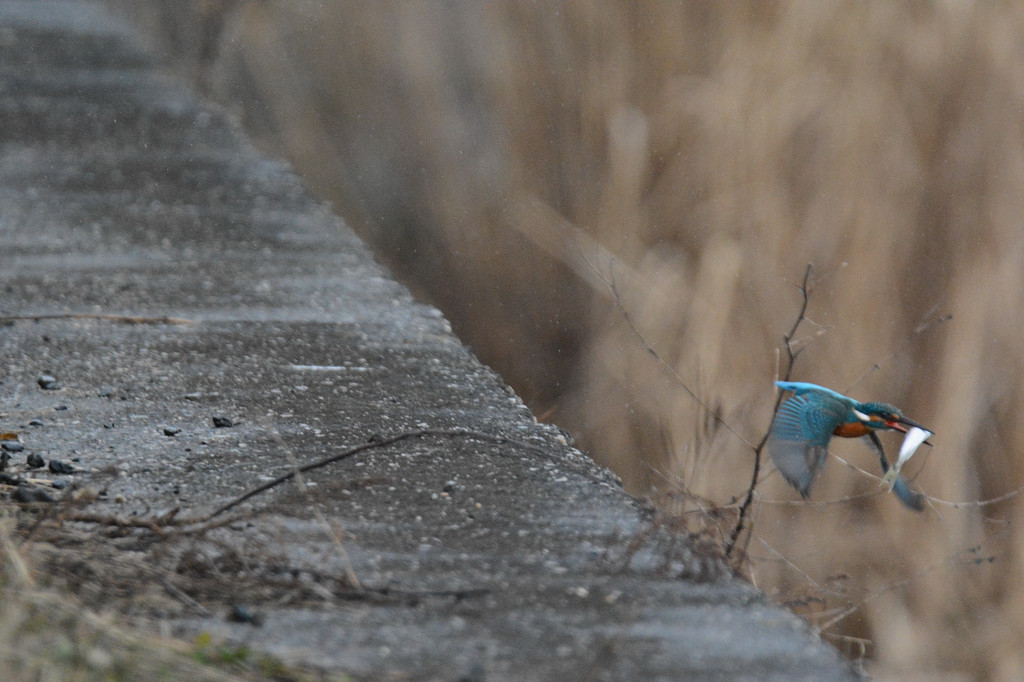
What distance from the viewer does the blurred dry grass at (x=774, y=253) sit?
2471 mm

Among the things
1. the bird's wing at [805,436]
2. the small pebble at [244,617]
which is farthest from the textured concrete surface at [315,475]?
the bird's wing at [805,436]

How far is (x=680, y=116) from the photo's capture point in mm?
2863

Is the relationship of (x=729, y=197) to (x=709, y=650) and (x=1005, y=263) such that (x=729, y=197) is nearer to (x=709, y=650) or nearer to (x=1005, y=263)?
(x=1005, y=263)

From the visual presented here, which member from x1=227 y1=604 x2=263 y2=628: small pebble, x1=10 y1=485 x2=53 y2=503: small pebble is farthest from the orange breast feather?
x1=10 y1=485 x2=53 y2=503: small pebble

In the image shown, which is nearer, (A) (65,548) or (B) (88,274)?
(A) (65,548)

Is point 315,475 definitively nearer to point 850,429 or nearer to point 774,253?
point 850,429

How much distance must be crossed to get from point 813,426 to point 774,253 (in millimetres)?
1326

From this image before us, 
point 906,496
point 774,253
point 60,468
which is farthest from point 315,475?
point 774,253

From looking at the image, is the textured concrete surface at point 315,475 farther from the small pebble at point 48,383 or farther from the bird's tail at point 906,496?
the bird's tail at point 906,496


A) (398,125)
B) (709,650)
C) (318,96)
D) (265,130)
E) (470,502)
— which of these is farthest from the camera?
(265,130)

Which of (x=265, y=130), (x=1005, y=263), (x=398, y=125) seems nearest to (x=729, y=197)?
(x=1005, y=263)

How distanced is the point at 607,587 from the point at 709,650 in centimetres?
15

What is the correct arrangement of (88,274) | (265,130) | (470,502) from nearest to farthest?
(470,502) < (88,274) < (265,130)

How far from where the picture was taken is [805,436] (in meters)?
1.43
